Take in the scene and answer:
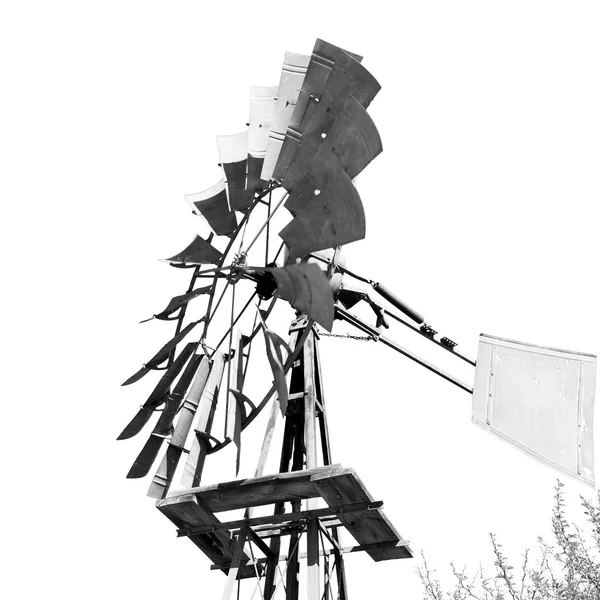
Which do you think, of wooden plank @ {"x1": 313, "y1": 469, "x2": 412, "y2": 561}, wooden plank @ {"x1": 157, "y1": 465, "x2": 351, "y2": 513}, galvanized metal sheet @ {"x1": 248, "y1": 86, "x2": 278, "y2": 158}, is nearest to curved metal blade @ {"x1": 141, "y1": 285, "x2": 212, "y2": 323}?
galvanized metal sheet @ {"x1": 248, "y1": 86, "x2": 278, "y2": 158}

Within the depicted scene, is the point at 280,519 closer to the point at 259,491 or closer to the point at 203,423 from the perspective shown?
the point at 259,491

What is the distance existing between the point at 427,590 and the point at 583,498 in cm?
182

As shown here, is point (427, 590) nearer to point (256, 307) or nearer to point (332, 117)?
point (256, 307)

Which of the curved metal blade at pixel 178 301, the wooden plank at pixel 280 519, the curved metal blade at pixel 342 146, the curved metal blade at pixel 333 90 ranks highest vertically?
the curved metal blade at pixel 333 90

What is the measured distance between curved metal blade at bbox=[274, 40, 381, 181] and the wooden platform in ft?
6.62

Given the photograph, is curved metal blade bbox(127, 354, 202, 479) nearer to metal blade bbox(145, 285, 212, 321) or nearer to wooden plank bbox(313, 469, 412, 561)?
metal blade bbox(145, 285, 212, 321)

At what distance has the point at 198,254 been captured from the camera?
6316 millimetres

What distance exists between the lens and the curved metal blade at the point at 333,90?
5270 mm

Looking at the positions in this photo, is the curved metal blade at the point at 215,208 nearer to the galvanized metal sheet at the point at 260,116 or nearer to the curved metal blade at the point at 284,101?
the galvanized metal sheet at the point at 260,116

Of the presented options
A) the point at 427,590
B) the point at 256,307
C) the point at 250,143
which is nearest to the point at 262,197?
the point at 250,143

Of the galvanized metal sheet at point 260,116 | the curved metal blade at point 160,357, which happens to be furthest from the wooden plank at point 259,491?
the galvanized metal sheet at point 260,116

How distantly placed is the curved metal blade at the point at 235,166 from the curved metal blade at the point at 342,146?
96 cm

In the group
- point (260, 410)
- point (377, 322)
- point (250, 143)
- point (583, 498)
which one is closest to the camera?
point (260, 410)

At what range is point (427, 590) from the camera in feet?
26.4
